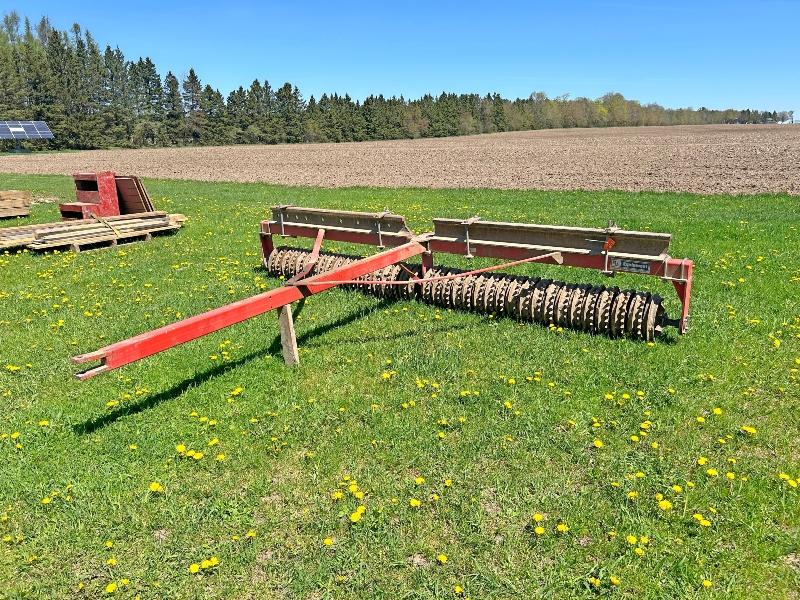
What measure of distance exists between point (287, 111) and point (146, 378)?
99.5 m

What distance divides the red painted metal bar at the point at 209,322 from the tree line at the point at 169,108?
85038 mm

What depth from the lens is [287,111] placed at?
9812 cm


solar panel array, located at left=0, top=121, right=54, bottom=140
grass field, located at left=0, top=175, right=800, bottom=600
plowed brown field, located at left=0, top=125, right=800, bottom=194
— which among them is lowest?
grass field, located at left=0, top=175, right=800, bottom=600

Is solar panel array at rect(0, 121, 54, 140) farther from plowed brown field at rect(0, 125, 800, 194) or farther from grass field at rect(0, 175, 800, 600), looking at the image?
grass field at rect(0, 175, 800, 600)

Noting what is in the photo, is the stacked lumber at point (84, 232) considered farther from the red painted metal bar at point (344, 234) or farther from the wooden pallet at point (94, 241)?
the red painted metal bar at point (344, 234)

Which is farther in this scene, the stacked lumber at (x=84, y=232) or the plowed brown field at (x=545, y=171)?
the plowed brown field at (x=545, y=171)

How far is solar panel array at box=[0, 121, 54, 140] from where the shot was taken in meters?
36.5

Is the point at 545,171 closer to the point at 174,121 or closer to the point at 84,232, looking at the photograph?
the point at 84,232

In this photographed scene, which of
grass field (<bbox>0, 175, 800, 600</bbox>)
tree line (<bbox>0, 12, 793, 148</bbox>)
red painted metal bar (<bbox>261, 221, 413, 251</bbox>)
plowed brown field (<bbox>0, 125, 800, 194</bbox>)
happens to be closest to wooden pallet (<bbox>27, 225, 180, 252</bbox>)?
grass field (<bbox>0, 175, 800, 600</bbox>)

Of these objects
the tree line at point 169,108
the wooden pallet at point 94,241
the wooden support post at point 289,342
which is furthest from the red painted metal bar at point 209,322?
the tree line at point 169,108

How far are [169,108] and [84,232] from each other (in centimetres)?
9218

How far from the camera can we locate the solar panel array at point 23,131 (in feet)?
120

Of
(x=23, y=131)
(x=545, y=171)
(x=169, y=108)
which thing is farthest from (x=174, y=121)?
(x=545, y=171)

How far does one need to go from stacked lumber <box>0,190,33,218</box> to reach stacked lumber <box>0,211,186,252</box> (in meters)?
4.83
